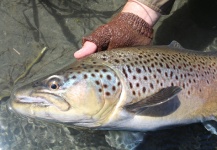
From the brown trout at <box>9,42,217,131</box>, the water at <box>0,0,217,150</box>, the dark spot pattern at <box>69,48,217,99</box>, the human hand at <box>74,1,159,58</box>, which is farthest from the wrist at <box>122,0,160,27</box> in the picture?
the water at <box>0,0,217,150</box>

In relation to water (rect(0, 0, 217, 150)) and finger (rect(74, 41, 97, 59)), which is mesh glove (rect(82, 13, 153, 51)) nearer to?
finger (rect(74, 41, 97, 59))

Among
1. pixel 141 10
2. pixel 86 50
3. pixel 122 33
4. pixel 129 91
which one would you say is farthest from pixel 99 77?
pixel 141 10

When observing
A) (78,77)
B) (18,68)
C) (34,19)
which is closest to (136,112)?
(78,77)

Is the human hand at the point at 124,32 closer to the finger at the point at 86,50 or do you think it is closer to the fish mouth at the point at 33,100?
the finger at the point at 86,50

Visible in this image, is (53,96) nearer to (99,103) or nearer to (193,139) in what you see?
(99,103)

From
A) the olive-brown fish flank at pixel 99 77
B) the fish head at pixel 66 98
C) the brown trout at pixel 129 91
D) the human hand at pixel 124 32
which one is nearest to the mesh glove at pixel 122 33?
the human hand at pixel 124 32

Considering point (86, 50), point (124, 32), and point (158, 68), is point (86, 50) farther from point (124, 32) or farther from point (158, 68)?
point (158, 68)
